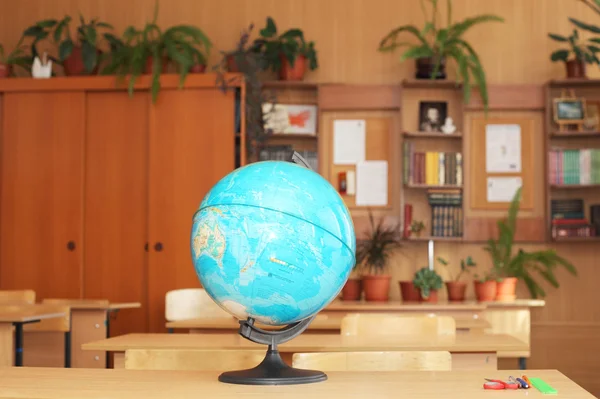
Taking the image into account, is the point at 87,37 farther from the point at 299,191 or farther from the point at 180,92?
the point at 299,191

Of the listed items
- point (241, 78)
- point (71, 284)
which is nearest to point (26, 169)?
point (71, 284)

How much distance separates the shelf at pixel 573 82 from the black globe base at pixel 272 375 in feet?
18.4

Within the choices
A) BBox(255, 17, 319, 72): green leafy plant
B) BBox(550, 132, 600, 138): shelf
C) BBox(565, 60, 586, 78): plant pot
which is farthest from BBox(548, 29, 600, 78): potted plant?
BBox(255, 17, 319, 72): green leafy plant

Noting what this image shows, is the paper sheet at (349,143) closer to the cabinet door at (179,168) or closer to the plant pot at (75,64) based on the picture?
the cabinet door at (179,168)

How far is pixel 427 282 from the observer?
6.46 metres

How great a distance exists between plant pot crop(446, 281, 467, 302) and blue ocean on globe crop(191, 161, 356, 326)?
190 inches

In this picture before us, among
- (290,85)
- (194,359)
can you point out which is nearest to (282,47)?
(290,85)

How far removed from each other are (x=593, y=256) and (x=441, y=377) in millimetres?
5601

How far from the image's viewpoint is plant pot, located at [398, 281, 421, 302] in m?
6.57

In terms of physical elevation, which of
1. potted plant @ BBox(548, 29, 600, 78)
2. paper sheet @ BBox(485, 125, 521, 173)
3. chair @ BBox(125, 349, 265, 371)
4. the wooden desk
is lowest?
the wooden desk

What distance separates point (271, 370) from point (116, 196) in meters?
5.33

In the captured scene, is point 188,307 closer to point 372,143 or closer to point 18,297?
point 18,297

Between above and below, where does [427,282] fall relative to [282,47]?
below

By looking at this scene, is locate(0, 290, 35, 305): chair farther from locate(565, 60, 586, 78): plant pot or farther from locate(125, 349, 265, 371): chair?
locate(565, 60, 586, 78): plant pot
